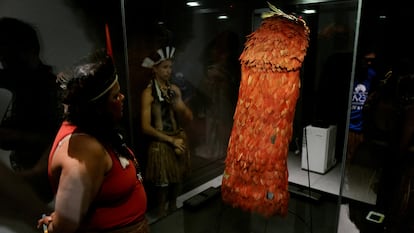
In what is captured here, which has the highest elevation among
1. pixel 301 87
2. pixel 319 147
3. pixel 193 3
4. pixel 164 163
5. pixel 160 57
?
pixel 193 3

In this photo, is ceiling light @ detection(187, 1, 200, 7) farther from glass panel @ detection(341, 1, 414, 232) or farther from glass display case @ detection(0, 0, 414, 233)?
glass panel @ detection(341, 1, 414, 232)

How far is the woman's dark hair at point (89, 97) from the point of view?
1184 mm

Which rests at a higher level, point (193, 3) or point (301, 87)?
point (193, 3)

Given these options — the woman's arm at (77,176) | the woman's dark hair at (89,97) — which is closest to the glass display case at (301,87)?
the woman's dark hair at (89,97)

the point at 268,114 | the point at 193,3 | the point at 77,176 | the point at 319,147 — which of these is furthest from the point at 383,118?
the point at 77,176

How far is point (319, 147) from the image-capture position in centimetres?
201

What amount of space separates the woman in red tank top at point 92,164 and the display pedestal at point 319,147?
3.95 feet

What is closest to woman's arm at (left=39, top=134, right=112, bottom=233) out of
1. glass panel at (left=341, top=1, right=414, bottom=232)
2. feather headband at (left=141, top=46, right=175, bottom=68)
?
feather headband at (left=141, top=46, right=175, bottom=68)

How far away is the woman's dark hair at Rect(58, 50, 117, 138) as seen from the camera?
3.88 ft

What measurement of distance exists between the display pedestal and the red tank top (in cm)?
121

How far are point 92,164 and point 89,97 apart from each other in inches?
10.2

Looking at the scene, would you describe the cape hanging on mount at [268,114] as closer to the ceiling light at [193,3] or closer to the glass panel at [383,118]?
the glass panel at [383,118]

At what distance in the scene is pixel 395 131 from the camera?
1.75 meters

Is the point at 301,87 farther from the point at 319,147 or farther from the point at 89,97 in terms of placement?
the point at 89,97
